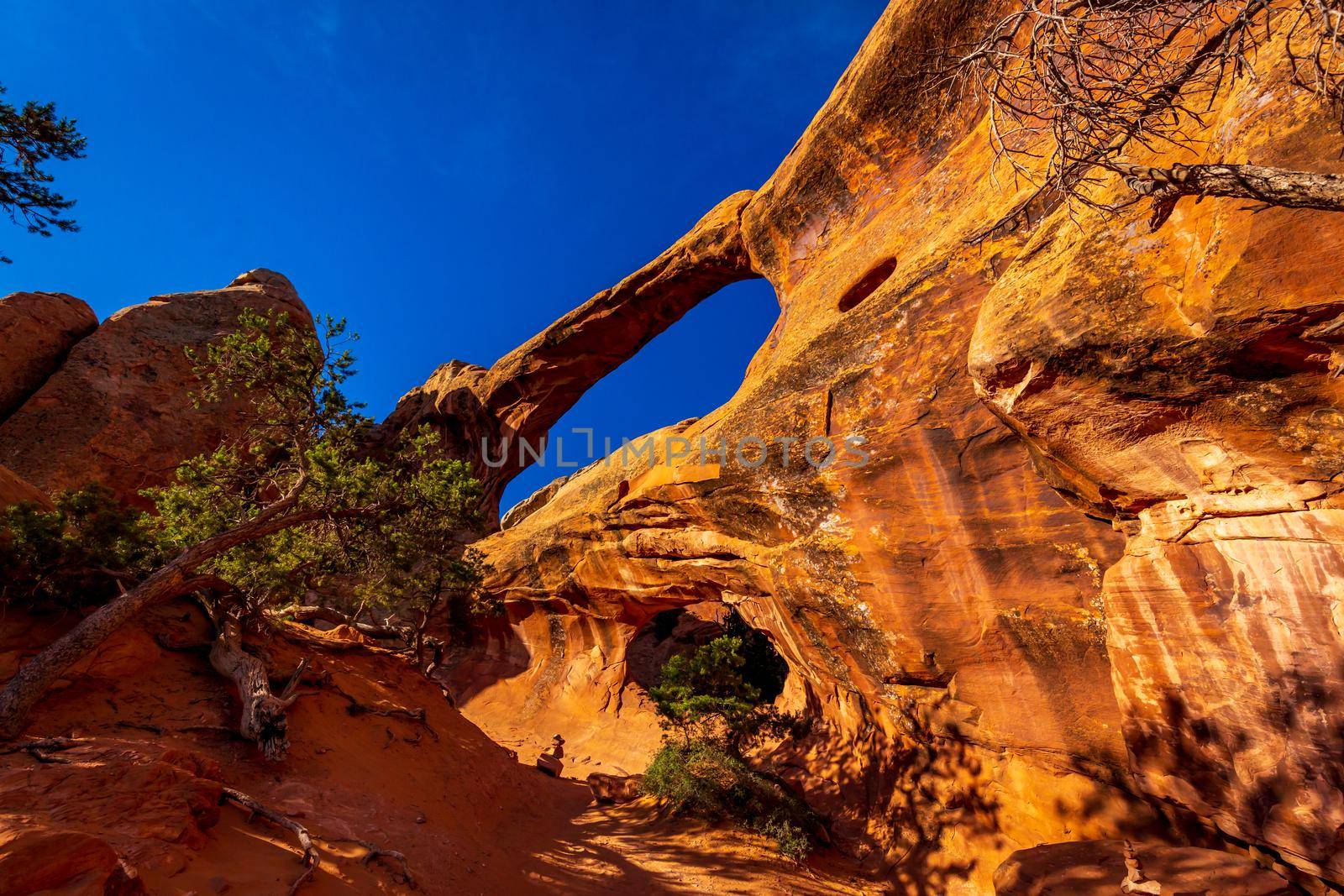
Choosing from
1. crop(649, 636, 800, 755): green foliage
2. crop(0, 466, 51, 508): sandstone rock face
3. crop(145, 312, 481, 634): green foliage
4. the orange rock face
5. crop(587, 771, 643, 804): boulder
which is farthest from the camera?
crop(587, 771, 643, 804): boulder

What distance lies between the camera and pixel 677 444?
40.4 feet

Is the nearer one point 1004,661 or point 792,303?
point 1004,661

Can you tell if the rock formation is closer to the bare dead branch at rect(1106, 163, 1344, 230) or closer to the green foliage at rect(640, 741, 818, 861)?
the bare dead branch at rect(1106, 163, 1344, 230)

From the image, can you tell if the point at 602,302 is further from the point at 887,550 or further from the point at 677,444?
the point at 887,550

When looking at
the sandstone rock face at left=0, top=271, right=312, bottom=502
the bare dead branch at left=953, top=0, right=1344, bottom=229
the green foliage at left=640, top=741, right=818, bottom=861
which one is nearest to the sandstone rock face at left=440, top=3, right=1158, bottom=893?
the green foliage at left=640, top=741, right=818, bottom=861

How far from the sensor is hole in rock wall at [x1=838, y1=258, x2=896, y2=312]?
35.7ft

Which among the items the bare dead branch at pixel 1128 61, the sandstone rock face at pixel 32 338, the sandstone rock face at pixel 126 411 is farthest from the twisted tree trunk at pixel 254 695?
the sandstone rock face at pixel 32 338

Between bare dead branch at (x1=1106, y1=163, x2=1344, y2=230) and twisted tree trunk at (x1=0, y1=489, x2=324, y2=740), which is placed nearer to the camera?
bare dead branch at (x1=1106, y1=163, x2=1344, y2=230)

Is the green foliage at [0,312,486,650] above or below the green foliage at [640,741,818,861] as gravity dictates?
above

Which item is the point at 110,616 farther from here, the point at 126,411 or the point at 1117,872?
the point at 126,411

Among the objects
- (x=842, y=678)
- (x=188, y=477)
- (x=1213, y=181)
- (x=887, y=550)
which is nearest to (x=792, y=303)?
(x=887, y=550)

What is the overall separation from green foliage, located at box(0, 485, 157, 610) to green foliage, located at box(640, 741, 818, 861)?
33.0 feet

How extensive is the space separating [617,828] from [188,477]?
34.2ft

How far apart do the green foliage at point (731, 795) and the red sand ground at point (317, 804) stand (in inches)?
15.4
